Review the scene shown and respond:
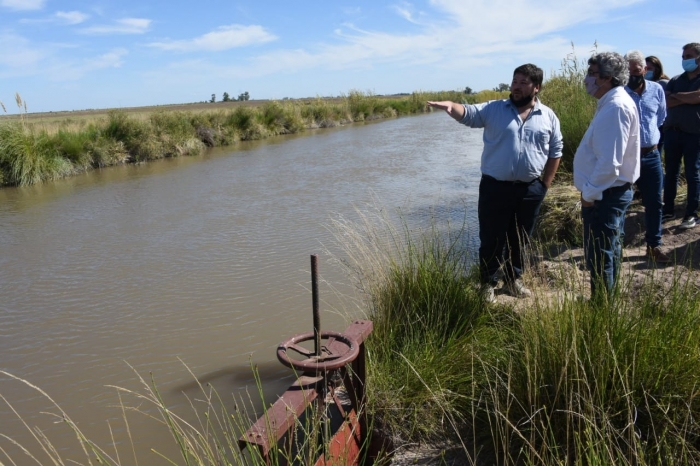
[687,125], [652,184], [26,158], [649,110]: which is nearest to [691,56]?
[687,125]

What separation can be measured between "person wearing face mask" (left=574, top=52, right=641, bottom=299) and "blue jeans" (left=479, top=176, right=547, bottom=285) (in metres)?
0.49

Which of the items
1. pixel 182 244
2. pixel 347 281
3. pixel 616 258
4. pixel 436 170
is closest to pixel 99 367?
pixel 347 281

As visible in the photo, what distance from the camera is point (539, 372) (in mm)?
2492

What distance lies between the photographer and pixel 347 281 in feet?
19.0

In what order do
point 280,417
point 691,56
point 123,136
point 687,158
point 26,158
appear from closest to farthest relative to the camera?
point 280,417 < point 691,56 < point 687,158 < point 26,158 < point 123,136

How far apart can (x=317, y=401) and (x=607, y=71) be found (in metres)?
2.59

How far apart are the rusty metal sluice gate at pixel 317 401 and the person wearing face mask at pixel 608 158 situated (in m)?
1.56

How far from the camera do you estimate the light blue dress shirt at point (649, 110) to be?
14.7ft

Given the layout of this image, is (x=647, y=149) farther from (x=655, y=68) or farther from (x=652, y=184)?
(x=655, y=68)

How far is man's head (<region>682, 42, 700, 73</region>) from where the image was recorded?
16.0 ft

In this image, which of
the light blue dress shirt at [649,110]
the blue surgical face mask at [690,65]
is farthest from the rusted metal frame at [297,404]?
the blue surgical face mask at [690,65]

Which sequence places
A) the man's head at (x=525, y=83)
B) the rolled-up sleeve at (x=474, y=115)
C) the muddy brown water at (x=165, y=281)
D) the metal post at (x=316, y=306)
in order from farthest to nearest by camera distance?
the muddy brown water at (x=165, y=281) < the rolled-up sleeve at (x=474, y=115) < the man's head at (x=525, y=83) < the metal post at (x=316, y=306)

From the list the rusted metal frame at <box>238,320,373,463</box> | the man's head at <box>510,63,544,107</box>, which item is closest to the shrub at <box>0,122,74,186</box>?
the man's head at <box>510,63,544,107</box>

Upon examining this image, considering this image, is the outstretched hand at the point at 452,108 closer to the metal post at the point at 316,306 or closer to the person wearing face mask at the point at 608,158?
the person wearing face mask at the point at 608,158
